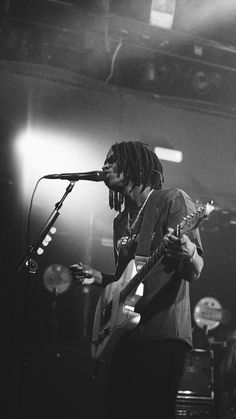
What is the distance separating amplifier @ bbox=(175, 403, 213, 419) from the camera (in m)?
5.12

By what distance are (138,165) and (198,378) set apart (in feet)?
10.2

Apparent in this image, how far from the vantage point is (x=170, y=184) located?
275 inches

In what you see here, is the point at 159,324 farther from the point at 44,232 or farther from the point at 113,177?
the point at 44,232

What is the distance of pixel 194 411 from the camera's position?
204 inches

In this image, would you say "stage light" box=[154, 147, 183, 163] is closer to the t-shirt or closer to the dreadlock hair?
the dreadlock hair

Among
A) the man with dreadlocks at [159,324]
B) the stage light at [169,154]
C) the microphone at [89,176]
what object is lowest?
the man with dreadlocks at [159,324]

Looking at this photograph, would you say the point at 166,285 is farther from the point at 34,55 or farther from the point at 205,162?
the point at 205,162

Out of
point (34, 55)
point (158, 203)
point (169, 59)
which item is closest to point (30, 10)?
point (34, 55)

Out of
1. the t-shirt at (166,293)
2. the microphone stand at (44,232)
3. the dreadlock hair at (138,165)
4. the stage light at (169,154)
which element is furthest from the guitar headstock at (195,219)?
the stage light at (169,154)

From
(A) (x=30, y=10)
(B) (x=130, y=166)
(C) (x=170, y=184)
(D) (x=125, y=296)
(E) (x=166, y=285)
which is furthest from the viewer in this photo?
(C) (x=170, y=184)

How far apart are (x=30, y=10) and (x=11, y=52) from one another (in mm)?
523

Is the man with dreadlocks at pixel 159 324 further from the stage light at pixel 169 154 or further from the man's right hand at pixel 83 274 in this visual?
the stage light at pixel 169 154

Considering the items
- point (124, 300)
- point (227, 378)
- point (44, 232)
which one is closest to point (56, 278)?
point (227, 378)

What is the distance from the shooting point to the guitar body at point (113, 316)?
2523 mm
